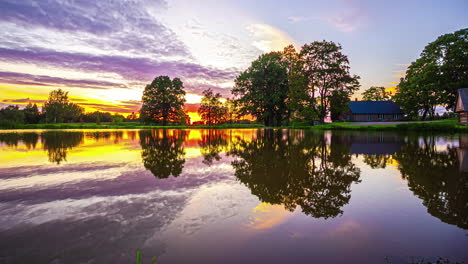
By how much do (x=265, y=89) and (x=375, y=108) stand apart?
41.7 meters

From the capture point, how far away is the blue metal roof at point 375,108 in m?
75.7

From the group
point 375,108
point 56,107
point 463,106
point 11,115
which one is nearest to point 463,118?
point 463,106

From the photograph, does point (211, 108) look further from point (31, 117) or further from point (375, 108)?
point (31, 117)

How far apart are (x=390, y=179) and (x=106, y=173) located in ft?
31.6

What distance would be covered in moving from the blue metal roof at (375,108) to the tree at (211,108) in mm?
52057

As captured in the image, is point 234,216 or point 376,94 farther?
point 376,94

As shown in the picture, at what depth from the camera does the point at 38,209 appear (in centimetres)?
476

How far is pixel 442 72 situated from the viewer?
4903 centimetres

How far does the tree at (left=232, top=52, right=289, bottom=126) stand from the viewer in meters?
60.2

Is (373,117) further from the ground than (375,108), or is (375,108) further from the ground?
(375,108)

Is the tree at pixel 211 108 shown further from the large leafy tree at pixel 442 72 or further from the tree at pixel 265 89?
the large leafy tree at pixel 442 72

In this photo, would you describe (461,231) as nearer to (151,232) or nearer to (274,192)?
(274,192)

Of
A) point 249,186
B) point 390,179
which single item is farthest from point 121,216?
point 390,179

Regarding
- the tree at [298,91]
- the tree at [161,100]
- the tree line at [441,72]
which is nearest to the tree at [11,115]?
the tree at [161,100]
